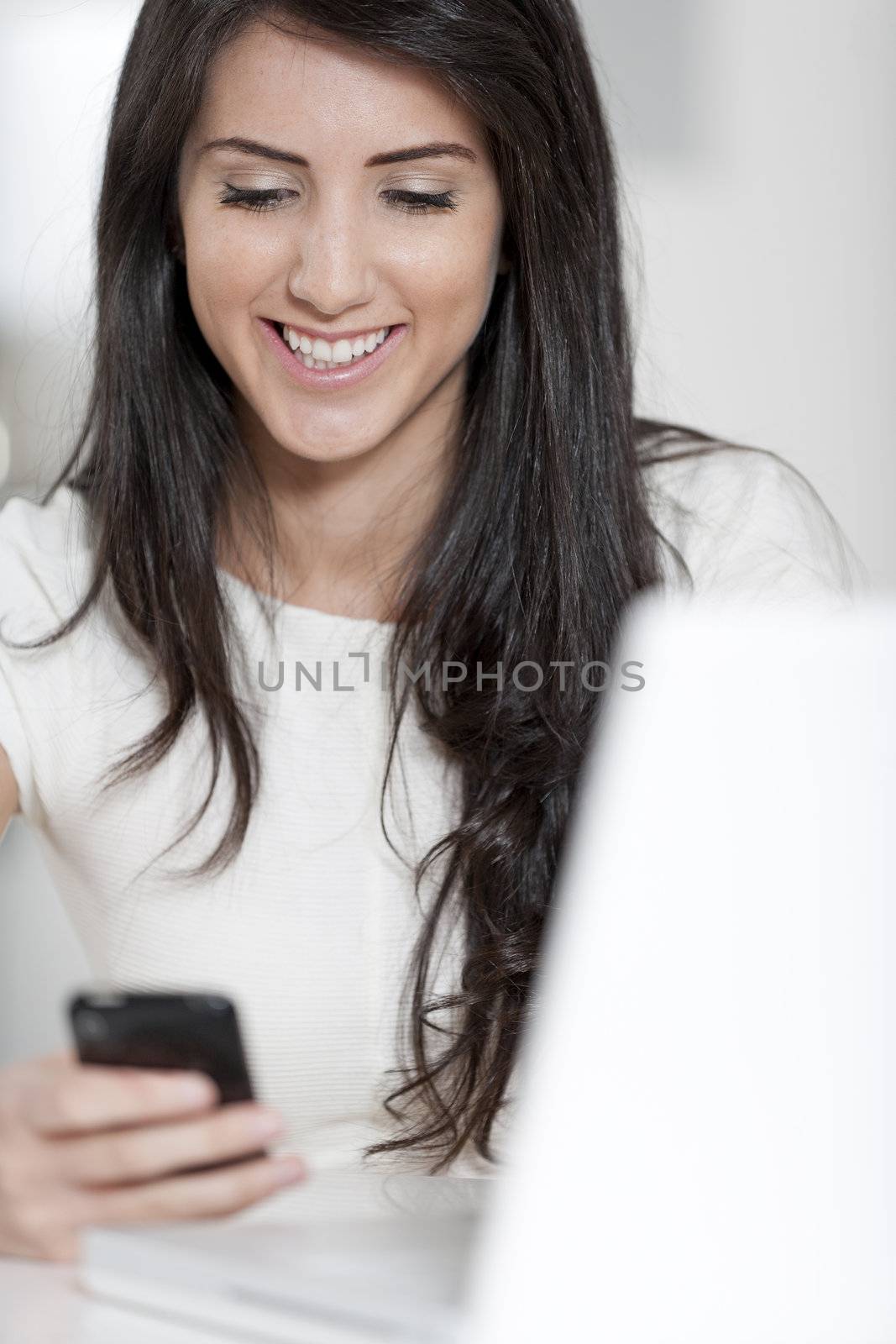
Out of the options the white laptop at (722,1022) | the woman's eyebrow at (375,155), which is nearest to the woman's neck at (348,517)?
the woman's eyebrow at (375,155)

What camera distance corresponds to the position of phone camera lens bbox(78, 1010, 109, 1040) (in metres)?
0.51

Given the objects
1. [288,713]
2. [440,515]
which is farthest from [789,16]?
[288,713]

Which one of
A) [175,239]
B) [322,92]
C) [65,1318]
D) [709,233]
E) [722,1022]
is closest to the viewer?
[722,1022]

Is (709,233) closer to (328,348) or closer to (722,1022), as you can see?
(328,348)

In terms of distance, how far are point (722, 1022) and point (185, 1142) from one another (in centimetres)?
23

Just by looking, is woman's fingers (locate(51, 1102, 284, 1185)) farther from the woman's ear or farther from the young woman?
the woman's ear

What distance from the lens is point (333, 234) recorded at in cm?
86

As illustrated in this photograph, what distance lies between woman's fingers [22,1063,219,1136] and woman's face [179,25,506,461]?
49 centimetres

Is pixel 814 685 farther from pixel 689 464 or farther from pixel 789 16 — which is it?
pixel 789 16

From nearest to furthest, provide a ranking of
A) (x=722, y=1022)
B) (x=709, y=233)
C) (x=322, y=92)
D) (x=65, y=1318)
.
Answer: (x=722, y=1022), (x=65, y=1318), (x=322, y=92), (x=709, y=233)

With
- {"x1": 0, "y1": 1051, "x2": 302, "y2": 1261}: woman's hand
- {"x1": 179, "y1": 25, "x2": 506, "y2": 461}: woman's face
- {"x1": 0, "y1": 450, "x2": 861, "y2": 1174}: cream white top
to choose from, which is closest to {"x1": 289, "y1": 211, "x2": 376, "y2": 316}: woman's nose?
{"x1": 179, "y1": 25, "x2": 506, "y2": 461}: woman's face

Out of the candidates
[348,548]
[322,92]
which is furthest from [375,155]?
[348,548]

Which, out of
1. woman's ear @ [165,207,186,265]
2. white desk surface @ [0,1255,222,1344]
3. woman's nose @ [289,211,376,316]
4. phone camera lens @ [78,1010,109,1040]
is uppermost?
woman's ear @ [165,207,186,265]

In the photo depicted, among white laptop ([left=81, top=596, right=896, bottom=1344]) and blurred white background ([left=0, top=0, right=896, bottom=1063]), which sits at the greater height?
blurred white background ([left=0, top=0, right=896, bottom=1063])
